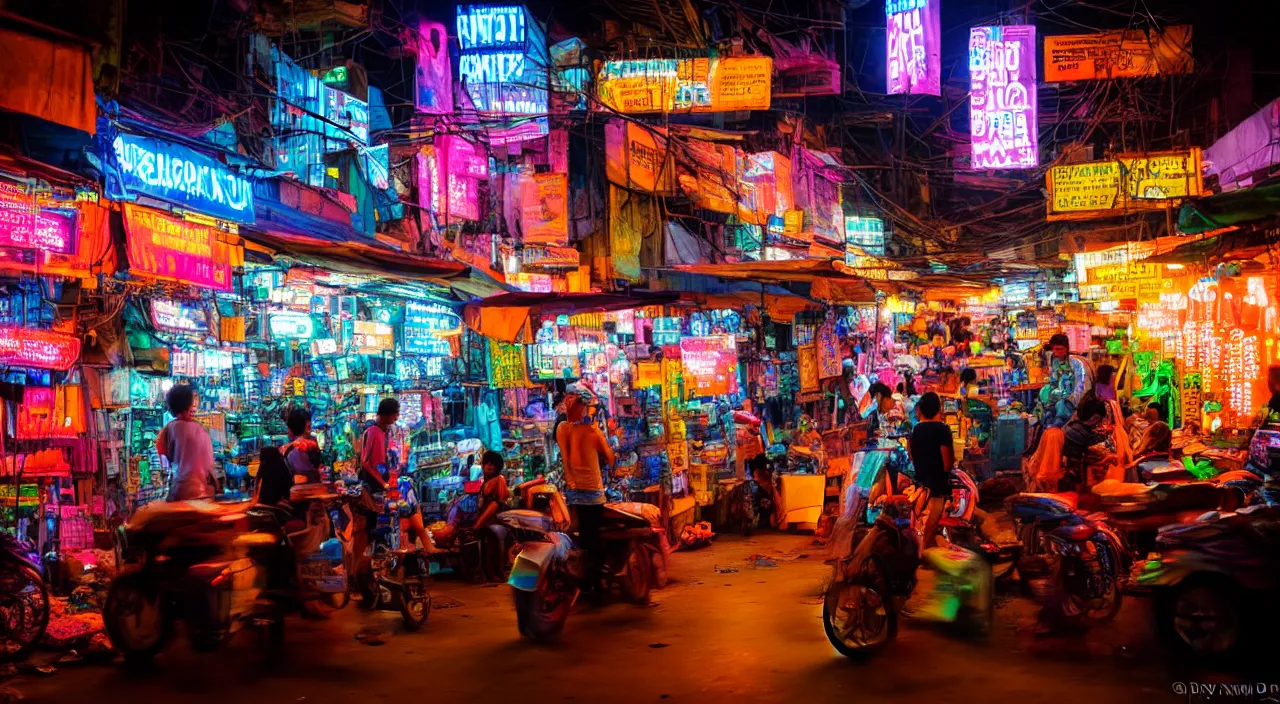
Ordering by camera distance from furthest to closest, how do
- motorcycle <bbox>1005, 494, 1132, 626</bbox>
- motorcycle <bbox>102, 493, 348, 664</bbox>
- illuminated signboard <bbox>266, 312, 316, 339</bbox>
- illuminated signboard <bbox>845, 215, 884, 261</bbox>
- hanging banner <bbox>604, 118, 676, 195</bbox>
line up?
illuminated signboard <bbox>845, 215, 884, 261</bbox>, hanging banner <bbox>604, 118, 676, 195</bbox>, illuminated signboard <bbox>266, 312, 316, 339</bbox>, motorcycle <bbox>1005, 494, 1132, 626</bbox>, motorcycle <bbox>102, 493, 348, 664</bbox>

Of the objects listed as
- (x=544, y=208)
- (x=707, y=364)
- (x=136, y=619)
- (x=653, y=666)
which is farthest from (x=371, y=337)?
(x=653, y=666)

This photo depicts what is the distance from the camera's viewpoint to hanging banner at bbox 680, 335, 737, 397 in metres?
16.6

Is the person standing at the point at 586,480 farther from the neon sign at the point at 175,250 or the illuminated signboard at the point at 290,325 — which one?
the illuminated signboard at the point at 290,325

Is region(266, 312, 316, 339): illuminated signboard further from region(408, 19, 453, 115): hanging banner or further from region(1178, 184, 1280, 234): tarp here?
region(1178, 184, 1280, 234): tarp

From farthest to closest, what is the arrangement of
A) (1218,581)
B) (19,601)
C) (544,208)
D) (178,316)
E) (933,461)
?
(544,208), (178,316), (933,461), (19,601), (1218,581)

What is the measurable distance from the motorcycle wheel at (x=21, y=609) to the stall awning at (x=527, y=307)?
6.23 m

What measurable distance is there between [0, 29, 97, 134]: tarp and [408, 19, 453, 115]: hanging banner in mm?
6400

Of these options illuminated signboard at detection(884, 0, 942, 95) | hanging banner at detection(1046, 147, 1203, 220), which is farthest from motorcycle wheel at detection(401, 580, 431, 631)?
hanging banner at detection(1046, 147, 1203, 220)

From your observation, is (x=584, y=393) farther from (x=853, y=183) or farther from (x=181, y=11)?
(x=853, y=183)

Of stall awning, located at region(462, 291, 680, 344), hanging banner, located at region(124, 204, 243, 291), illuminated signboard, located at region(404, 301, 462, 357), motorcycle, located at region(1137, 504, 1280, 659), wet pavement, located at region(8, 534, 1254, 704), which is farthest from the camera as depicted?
illuminated signboard, located at region(404, 301, 462, 357)

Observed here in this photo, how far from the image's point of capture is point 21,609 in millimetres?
7773

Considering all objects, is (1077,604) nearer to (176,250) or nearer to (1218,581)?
(1218,581)

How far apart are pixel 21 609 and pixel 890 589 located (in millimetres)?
6433

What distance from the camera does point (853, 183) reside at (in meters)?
24.6
